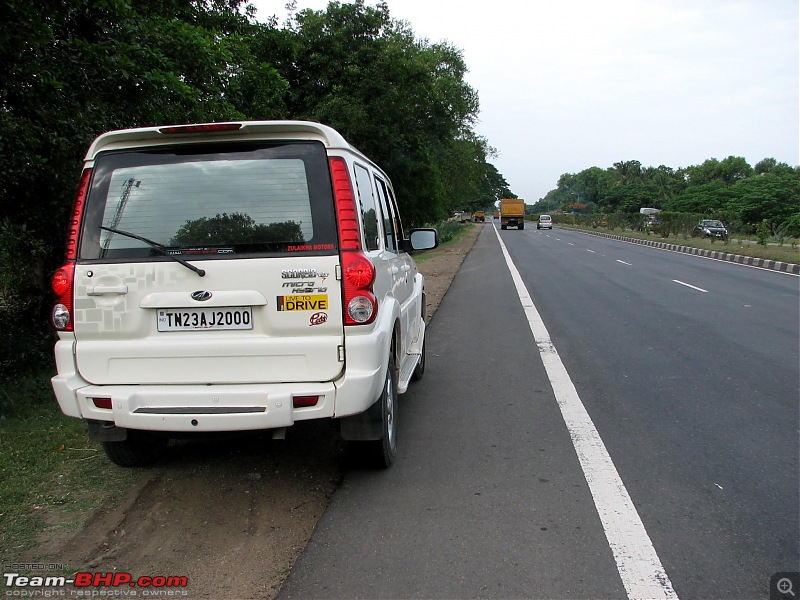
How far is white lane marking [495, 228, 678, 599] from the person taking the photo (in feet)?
9.85

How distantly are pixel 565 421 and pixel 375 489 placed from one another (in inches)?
73.7

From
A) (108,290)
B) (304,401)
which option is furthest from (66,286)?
(304,401)

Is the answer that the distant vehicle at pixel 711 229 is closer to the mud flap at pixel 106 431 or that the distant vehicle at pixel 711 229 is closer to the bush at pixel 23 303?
the bush at pixel 23 303

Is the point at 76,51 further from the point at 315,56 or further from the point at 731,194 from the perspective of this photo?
the point at 731,194

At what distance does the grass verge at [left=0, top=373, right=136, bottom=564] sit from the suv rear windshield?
55.3 inches

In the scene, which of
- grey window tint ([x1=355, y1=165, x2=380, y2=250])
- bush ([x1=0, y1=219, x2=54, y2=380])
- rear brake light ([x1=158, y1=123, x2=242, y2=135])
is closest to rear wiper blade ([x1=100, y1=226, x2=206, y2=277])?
rear brake light ([x1=158, y1=123, x2=242, y2=135])

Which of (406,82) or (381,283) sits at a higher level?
(406,82)

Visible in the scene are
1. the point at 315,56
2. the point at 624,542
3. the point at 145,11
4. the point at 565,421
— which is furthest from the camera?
the point at 315,56

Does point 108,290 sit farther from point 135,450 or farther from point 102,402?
point 135,450

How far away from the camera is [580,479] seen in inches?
163

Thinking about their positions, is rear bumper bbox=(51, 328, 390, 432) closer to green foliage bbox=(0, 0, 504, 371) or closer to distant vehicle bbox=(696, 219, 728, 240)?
green foliage bbox=(0, 0, 504, 371)

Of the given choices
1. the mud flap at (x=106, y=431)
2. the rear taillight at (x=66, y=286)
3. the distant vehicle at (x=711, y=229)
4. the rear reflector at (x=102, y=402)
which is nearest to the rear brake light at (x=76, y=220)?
the rear taillight at (x=66, y=286)

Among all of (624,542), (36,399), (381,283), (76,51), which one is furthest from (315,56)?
(624,542)

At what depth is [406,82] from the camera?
23.1 metres
